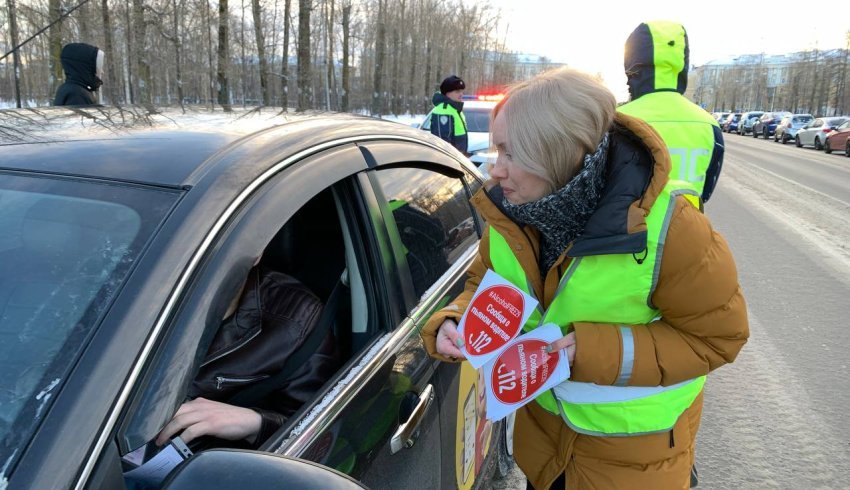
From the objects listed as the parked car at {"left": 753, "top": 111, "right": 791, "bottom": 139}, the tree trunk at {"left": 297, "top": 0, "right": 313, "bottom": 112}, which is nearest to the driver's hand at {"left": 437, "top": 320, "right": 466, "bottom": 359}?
the tree trunk at {"left": 297, "top": 0, "right": 313, "bottom": 112}

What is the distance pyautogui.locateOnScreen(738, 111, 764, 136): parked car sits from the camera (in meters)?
45.3

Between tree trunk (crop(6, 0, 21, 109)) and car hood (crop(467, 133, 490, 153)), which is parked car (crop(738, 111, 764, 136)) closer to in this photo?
car hood (crop(467, 133, 490, 153))

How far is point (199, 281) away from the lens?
1124mm

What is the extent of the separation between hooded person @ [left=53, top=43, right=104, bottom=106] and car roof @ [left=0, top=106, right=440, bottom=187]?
3.71 m

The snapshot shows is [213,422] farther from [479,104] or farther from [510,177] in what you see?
[479,104]

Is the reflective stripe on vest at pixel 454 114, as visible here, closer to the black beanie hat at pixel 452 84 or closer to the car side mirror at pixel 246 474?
the black beanie hat at pixel 452 84

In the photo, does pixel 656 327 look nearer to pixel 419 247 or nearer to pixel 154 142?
pixel 419 247

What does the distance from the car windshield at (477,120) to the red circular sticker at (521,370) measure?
10659 millimetres

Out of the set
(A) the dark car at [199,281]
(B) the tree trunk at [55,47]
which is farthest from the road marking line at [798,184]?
(B) the tree trunk at [55,47]

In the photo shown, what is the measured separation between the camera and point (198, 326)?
111cm

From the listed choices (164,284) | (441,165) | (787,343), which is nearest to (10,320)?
(164,284)

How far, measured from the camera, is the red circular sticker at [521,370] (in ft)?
4.81

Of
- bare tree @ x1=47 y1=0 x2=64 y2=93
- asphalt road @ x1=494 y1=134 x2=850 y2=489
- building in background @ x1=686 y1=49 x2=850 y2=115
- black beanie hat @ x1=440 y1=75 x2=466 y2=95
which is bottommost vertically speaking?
asphalt road @ x1=494 y1=134 x2=850 y2=489

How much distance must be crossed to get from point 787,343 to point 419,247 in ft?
12.4
